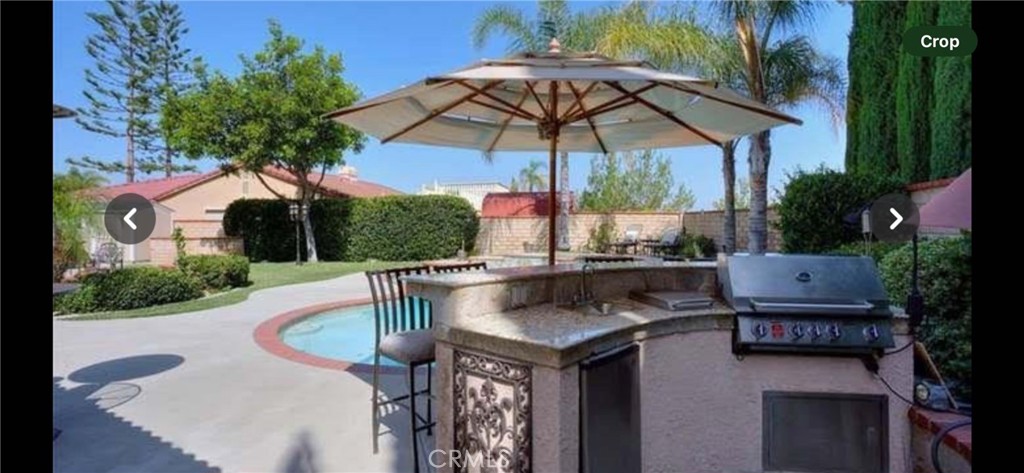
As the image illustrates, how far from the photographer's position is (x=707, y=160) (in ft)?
47.8

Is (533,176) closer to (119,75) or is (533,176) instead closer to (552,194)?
(119,75)

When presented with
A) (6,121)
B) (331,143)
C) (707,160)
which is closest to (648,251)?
(707,160)

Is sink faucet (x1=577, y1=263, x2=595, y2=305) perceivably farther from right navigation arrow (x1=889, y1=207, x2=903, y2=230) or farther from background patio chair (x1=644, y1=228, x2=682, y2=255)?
background patio chair (x1=644, y1=228, x2=682, y2=255)

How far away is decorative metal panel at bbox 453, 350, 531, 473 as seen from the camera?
6.23ft

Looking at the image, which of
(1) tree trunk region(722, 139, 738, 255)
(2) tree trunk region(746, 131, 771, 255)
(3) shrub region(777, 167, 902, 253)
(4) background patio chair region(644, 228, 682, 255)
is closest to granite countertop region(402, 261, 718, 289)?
(3) shrub region(777, 167, 902, 253)

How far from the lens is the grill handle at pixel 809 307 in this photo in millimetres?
2363

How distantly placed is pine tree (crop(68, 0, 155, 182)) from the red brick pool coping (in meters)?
18.6

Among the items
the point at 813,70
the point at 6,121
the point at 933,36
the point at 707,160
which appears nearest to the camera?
the point at 6,121

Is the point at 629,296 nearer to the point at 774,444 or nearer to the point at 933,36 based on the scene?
the point at 774,444

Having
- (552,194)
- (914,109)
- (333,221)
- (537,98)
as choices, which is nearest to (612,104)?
(537,98)

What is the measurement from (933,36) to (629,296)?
1806 millimetres

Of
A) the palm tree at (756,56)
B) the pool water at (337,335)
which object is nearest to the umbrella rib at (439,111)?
the pool water at (337,335)

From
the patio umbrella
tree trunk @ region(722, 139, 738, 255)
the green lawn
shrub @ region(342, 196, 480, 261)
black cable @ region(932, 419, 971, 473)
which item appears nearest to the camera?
black cable @ region(932, 419, 971, 473)

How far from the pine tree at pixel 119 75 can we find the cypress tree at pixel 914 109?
25.8 meters
